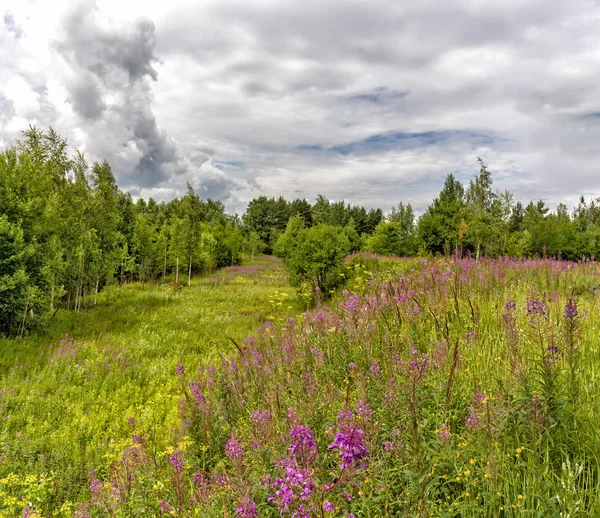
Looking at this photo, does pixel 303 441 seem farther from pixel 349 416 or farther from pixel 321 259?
pixel 321 259

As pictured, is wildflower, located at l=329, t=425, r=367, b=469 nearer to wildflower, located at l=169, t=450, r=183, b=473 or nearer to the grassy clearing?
wildflower, located at l=169, t=450, r=183, b=473

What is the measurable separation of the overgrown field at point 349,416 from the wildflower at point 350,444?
12 mm

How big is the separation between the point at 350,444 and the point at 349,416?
228 mm

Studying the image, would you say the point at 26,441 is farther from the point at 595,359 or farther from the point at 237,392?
the point at 595,359

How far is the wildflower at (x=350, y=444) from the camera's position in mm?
1733

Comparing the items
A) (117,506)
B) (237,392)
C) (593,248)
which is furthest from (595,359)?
(593,248)

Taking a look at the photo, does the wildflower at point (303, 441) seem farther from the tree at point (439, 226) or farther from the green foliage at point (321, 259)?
the tree at point (439, 226)

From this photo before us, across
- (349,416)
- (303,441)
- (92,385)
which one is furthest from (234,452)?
(92,385)

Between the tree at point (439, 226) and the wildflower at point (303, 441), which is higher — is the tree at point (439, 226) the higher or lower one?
the higher one

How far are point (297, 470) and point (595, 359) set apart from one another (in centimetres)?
350

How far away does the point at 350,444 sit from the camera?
69.0 inches

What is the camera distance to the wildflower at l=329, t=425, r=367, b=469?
1.73m

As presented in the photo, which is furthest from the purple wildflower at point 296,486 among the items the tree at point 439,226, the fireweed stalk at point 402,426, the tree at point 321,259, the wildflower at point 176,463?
the tree at point 439,226

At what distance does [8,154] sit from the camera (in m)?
12.4
